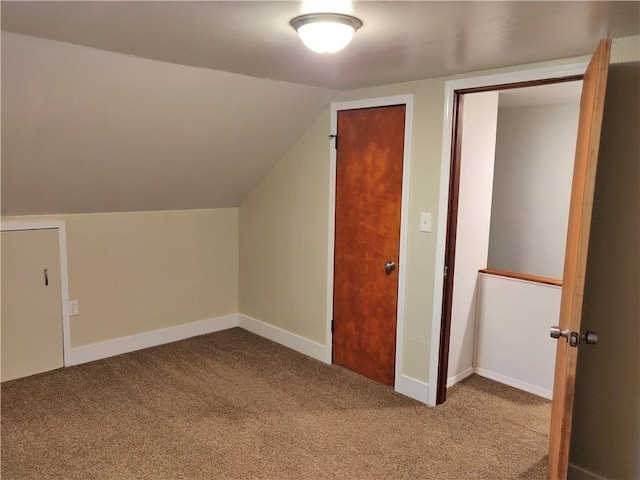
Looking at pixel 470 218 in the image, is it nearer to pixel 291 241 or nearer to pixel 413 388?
pixel 413 388

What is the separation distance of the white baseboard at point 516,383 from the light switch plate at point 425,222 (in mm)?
1265

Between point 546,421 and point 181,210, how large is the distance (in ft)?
10.1

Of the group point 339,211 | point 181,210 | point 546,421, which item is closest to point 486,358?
point 546,421

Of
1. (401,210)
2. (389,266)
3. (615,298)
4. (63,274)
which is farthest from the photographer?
(63,274)

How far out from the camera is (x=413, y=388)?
10.4 feet

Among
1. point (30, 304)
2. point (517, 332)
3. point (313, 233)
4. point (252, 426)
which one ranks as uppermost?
point (313, 233)

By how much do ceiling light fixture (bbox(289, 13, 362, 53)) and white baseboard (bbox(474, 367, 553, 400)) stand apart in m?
2.64

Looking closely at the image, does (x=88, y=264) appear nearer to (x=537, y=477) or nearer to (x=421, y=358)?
(x=421, y=358)

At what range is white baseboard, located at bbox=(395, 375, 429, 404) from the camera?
10.3ft

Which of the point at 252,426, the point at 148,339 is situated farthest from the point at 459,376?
the point at 148,339

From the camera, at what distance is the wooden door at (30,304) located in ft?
10.6

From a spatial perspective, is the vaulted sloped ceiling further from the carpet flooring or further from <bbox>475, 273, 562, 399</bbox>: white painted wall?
<bbox>475, 273, 562, 399</bbox>: white painted wall

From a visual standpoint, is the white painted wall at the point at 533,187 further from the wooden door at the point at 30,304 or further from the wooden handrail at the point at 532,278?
the wooden door at the point at 30,304

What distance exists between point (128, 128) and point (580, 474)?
10.0 ft
